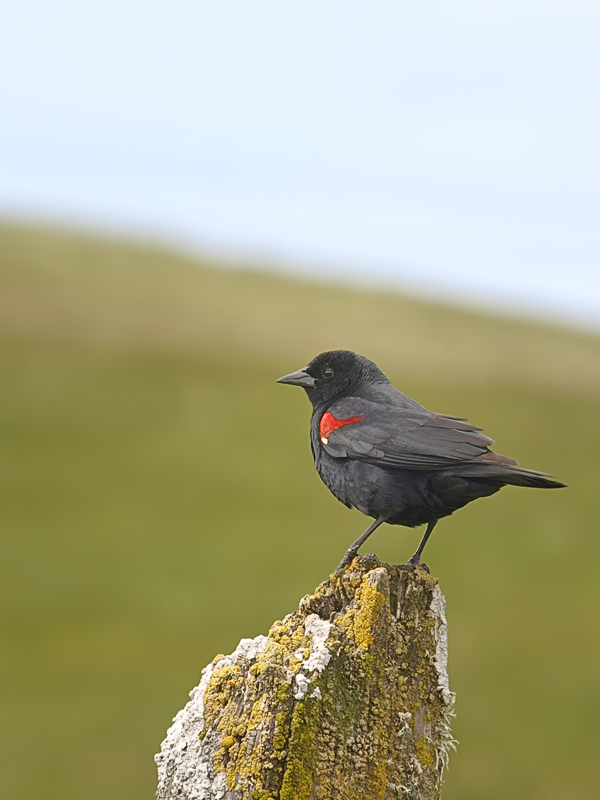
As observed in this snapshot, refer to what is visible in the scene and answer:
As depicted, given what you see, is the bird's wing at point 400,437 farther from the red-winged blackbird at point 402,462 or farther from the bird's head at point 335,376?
the bird's head at point 335,376

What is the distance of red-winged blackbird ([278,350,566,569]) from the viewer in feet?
19.6

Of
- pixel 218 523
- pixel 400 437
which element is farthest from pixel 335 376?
pixel 218 523

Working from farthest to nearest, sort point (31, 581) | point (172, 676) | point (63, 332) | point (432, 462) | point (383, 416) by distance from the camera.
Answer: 1. point (63, 332)
2. point (31, 581)
3. point (172, 676)
4. point (383, 416)
5. point (432, 462)

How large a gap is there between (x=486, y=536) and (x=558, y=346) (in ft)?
70.0

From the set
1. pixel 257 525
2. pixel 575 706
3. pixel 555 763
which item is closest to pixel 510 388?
pixel 257 525

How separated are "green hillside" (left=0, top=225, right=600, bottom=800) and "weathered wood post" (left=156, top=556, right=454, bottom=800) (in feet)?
40.1

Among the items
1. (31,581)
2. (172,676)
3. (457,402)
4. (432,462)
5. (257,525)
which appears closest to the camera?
(432,462)

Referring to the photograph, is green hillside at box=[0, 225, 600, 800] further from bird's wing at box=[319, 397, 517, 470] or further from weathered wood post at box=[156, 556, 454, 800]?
weathered wood post at box=[156, 556, 454, 800]

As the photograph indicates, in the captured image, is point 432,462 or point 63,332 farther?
point 63,332

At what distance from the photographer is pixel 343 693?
14.8 ft

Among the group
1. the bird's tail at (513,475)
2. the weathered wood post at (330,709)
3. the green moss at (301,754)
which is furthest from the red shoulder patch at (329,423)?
the green moss at (301,754)

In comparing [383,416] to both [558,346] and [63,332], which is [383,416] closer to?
[63,332]

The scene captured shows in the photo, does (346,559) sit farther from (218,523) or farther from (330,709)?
(218,523)

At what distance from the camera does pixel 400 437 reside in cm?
630
